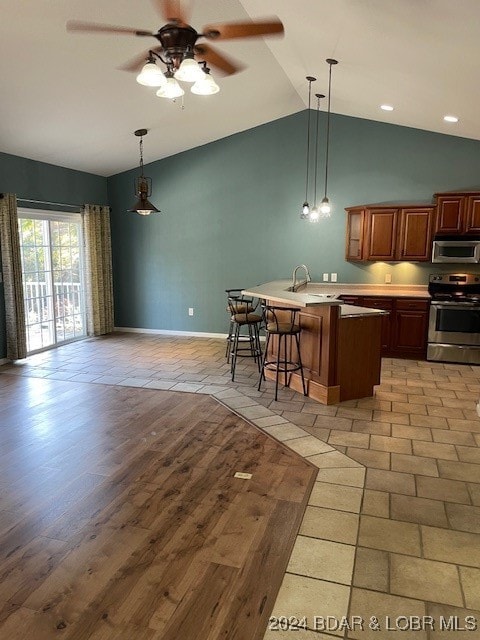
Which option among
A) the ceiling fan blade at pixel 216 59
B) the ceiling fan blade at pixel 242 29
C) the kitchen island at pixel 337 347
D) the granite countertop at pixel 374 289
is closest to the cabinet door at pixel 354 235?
the granite countertop at pixel 374 289

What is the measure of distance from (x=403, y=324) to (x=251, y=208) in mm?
3023

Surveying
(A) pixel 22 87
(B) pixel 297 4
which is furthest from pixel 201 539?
(A) pixel 22 87

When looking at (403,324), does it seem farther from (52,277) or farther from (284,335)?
(52,277)

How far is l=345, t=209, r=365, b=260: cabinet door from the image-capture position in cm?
651

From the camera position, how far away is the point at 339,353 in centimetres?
441

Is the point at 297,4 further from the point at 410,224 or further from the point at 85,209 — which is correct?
the point at 85,209

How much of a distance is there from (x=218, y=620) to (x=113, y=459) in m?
1.69

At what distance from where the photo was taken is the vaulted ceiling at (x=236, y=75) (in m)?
3.25

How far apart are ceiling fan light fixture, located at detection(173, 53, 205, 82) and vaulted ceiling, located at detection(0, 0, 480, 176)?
236 mm

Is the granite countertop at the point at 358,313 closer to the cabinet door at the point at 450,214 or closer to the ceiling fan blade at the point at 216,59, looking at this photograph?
the cabinet door at the point at 450,214

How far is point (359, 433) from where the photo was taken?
3748 mm

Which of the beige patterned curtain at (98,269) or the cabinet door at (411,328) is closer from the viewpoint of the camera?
the cabinet door at (411,328)

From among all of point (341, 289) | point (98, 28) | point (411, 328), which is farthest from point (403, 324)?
point (98, 28)

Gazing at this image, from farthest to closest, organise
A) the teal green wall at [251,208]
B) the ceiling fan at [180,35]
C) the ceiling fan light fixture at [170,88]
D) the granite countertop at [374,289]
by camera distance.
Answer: the teal green wall at [251,208] → the granite countertop at [374,289] → the ceiling fan light fixture at [170,88] → the ceiling fan at [180,35]
